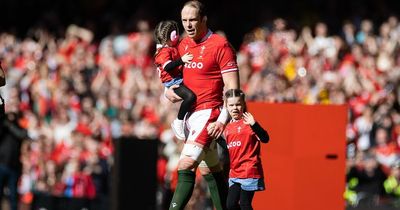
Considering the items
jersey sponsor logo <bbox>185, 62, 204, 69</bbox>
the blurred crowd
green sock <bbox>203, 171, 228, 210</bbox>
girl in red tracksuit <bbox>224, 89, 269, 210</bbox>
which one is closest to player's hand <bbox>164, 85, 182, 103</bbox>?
jersey sponsor logo <bbox>185, 62, 204, 69</bbox>

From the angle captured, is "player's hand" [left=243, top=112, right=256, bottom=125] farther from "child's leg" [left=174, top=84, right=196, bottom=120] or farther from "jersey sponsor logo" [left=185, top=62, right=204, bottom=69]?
"jersey sponsor logo" [left=185, top=62, right=204, bottom=69]

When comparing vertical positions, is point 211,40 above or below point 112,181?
above

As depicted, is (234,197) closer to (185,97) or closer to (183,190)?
(183,190)

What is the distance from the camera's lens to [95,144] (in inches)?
912

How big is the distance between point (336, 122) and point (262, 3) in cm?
1305

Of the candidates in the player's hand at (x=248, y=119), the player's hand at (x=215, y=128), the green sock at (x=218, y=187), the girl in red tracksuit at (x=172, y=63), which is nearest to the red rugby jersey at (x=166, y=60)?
the girl in red tracksuit at (x=172, y=63)

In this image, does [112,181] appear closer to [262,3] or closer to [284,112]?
[284,112]

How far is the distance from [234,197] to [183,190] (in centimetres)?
61

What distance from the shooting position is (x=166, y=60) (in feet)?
42.1

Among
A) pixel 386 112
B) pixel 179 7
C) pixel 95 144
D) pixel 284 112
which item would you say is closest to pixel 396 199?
pixel 386 112

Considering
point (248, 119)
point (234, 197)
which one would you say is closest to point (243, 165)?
point (234, 197)

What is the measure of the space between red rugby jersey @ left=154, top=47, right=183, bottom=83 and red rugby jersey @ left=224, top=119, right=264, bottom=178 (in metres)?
0.86

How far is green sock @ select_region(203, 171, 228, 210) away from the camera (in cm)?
1330

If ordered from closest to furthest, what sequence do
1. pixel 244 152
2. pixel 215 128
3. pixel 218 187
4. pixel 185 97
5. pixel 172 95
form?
pixel 215 128 → pixel 185 97 → pixel 172 95 → pixel 244 152 → pixel 218 187
